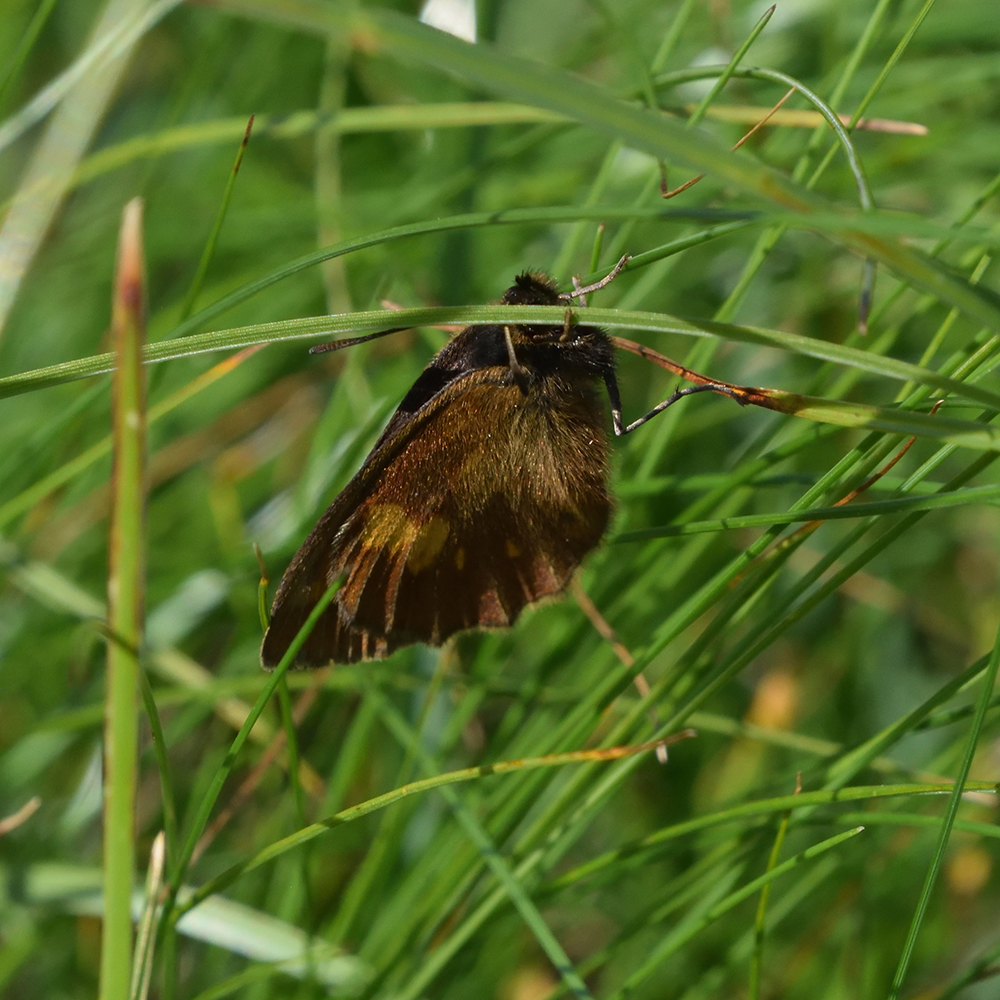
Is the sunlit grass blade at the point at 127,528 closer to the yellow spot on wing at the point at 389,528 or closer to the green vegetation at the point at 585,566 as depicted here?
the green vegetation at the point at 585,566

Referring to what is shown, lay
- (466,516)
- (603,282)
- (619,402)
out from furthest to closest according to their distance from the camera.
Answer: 1. (466,516)
2. (619,402)
3. (603,282)

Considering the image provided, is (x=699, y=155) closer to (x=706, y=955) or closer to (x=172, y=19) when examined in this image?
(x=706, y=955)

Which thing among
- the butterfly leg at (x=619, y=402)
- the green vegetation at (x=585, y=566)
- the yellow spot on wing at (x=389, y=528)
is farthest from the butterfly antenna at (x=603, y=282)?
the yellow spot on wing at (x=389, y=528)

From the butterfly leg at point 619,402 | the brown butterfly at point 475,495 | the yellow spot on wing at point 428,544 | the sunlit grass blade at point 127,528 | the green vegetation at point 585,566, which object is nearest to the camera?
the sunlit grass blade at point 127,528

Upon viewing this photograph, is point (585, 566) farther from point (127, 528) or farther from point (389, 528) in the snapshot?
point (127, 528)

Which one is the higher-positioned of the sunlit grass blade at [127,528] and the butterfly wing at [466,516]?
the butterfly wing at [466,516]

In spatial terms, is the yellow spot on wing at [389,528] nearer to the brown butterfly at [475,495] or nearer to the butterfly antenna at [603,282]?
the brown butterfly at [475,495]

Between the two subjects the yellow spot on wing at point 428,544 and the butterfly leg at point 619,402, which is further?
the yellow spot on wing at point 428,544

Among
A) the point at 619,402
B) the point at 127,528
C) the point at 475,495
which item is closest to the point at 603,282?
the point at 619,402

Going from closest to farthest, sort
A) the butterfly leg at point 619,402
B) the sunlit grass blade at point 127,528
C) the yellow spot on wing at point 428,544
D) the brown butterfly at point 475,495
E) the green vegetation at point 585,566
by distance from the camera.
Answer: the sunlit grass blade at point 127,528 → the green vegetation at point 585,566 → the butterfly leg at point 619,402 → the brown butterfly at point 475,495 → the yellow spot on wing at point 428,544
